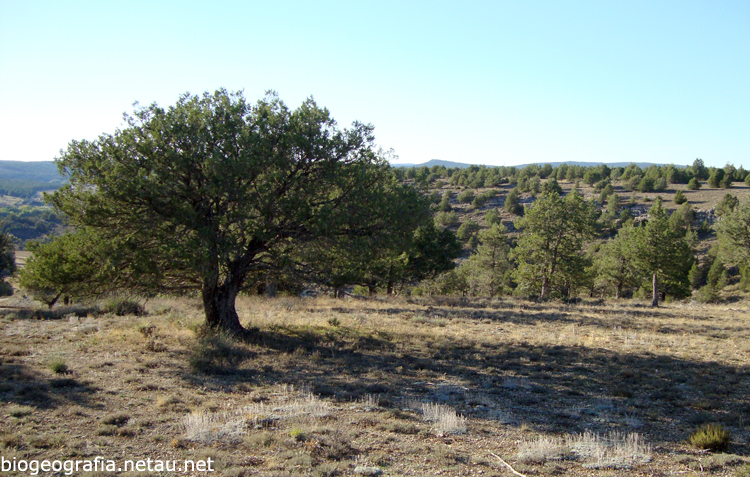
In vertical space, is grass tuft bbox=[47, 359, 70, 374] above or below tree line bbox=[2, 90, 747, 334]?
below

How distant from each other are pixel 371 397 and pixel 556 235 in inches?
1089

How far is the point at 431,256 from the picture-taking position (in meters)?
33.9

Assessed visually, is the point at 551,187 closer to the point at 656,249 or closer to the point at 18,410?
the point at 656,249

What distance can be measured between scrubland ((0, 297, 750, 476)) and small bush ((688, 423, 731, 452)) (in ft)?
0.30

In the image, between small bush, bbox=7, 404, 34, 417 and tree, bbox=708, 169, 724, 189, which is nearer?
small bush, bbox=7, 404, 34, 417

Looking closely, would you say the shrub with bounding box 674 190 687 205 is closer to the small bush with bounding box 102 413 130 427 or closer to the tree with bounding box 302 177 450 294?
the tree with bounding box 302 177 450 294

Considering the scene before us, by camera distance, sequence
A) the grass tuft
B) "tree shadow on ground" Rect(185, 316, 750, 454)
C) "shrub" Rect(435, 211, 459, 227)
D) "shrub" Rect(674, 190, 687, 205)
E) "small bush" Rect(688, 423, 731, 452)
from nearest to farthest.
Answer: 1. "small bush" Rect(688, 423, 731, 452)
2. "tree shadow on ground" Rect(185, 316, 750, 454)
3. the grass tuft
4. "shrub" Rect(435, 211, 459, 227)
5. "shrub" Rect(674, 190, 687, 205)

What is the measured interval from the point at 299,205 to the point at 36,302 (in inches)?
1069

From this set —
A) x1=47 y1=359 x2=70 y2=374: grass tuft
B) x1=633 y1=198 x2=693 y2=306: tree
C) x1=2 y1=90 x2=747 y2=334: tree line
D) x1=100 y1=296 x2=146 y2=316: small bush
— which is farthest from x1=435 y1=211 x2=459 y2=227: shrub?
x1=47 y1=359 x2=70 y2=374: grass tuft

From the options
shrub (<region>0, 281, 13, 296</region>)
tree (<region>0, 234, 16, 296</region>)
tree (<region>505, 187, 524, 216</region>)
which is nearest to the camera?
tree (<region>0, 234, 16, 296</region>)

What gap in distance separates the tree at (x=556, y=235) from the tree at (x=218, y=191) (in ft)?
73.4

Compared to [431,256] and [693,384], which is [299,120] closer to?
[693,384]

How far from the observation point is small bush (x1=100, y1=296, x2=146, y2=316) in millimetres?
18881

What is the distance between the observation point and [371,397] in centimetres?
875
